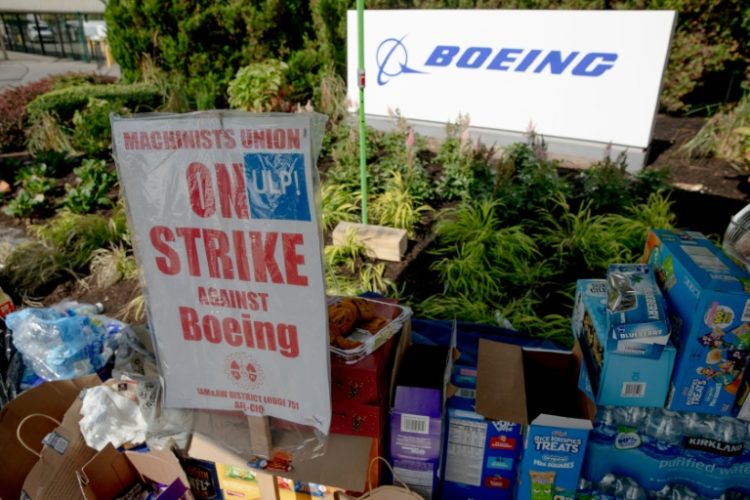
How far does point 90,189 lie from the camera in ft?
18.1

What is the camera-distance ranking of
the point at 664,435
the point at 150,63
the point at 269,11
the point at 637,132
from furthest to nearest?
the point at 150,63 < the point at 269,11 < the point at 637,132 < the point at 664,435

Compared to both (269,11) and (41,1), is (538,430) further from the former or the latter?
(41,1)

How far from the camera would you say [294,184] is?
155 cm

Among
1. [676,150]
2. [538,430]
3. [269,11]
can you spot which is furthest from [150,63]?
[538,430]

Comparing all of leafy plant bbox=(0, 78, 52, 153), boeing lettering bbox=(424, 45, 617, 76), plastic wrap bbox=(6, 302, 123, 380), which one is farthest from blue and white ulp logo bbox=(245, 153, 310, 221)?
leafy plant bbox=(0, 78, 52, 153)

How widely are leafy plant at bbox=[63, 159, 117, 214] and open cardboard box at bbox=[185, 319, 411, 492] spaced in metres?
4.16

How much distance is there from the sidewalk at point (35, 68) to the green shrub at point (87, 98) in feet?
33.0

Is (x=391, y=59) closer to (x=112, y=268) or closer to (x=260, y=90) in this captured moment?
(x=260, y=90)

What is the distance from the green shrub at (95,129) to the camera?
6621mm

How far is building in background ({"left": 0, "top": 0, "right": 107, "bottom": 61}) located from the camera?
23.3 metres

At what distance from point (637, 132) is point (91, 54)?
999 inches

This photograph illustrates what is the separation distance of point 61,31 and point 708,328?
3158cm

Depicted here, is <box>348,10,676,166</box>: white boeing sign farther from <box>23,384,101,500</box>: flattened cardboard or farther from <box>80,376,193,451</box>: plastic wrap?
<box>23,384,101,500</box>: flattened cardboard

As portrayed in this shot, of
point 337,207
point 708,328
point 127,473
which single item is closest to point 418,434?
point 708,328
